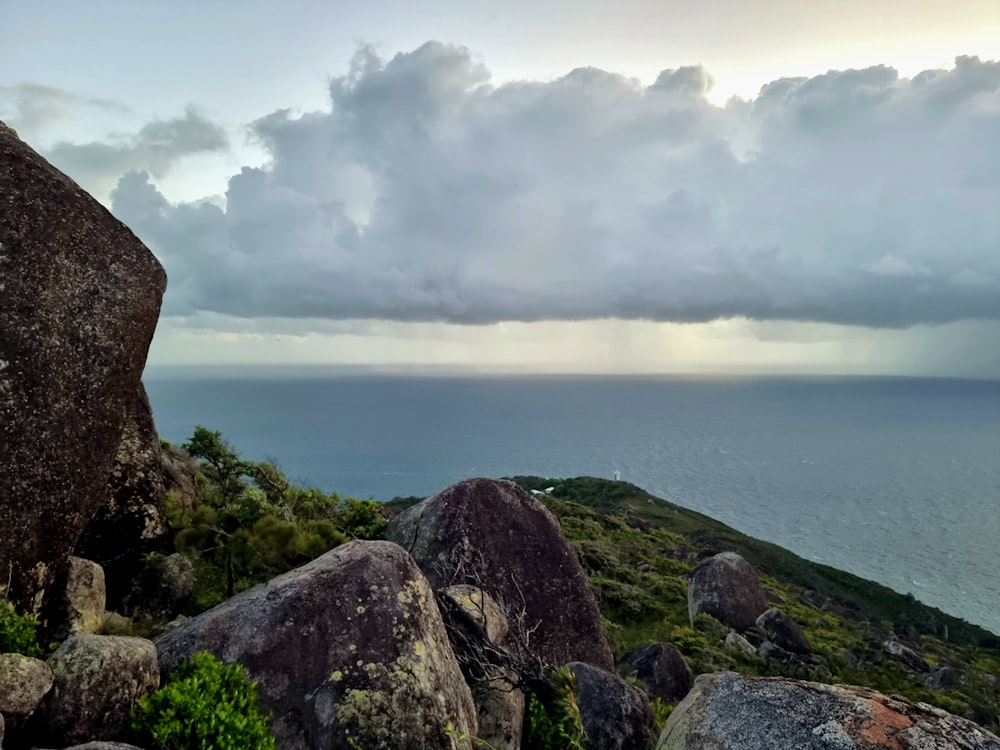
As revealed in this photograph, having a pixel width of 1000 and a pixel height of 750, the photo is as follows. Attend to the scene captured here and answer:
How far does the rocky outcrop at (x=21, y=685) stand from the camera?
6816mm

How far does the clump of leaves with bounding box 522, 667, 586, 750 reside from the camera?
10.8m

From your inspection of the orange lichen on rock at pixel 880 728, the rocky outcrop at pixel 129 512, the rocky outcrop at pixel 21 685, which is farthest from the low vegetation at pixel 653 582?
the rocky outcrop at pixel 21 685

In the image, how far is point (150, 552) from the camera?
14.1m

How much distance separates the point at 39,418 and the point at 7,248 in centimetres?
310

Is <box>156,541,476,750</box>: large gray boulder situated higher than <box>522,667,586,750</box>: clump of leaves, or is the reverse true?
<box>156,541,476,750</box>: large gray boulder

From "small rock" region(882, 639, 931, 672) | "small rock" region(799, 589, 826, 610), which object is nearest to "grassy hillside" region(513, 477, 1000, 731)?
"small rock" region(799, 589, 826, 610)

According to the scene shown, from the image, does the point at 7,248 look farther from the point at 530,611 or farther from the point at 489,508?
the point at 530,611

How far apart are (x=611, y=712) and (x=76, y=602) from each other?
11.2 metres

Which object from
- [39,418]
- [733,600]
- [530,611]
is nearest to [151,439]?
[39,418]

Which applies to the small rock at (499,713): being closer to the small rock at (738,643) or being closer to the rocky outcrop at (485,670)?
the rocky outcrop at (485,670)

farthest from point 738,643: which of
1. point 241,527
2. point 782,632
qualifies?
point 241,527

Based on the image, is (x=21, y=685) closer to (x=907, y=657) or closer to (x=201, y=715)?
(x=201, y=715)

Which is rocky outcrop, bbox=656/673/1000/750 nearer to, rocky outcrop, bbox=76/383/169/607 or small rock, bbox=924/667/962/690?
rocky outcrop, bbox=76/383/169/607

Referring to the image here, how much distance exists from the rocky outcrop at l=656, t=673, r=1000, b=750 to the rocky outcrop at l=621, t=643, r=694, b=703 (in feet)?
58.9
